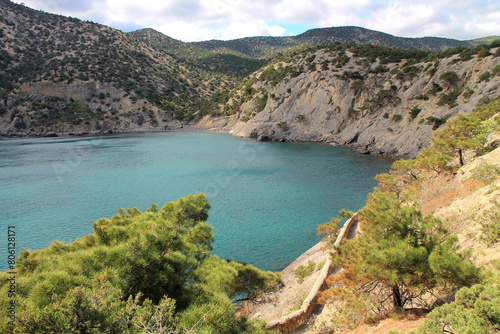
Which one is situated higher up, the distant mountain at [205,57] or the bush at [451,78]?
the distant mountain at [205,57]

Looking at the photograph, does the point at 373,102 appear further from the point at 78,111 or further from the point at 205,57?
the point at 205,57

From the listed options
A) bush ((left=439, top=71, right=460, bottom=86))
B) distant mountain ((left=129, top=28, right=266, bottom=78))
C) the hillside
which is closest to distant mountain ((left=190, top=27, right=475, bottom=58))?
distant mountain ((left=129, top=28, right=266, bottom=78))

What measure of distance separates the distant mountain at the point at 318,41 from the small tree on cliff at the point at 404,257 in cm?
13617

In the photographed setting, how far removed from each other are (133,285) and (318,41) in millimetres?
148489

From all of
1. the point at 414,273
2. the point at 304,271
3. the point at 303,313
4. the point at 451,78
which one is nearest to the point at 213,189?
the point at 304,271

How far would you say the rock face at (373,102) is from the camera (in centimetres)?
4188

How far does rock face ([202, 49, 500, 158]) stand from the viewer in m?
41.9

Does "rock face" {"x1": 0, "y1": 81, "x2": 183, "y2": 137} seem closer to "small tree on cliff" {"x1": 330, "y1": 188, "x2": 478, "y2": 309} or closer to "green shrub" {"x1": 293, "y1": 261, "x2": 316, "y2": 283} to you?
"green shrub" {"x1": 293, "y1": 261, "x2": 316, "y2": 283}

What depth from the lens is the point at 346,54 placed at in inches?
2709

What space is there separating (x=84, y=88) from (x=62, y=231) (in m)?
83.3

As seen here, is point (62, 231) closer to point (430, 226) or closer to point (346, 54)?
point (430, 226)

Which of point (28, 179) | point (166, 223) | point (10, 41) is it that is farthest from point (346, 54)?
point (10, 41)

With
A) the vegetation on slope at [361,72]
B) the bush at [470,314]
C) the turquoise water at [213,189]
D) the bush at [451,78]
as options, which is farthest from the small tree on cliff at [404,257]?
the bush at [451,78]

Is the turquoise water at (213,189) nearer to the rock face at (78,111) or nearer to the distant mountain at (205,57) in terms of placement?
the rock face at (78,111)
